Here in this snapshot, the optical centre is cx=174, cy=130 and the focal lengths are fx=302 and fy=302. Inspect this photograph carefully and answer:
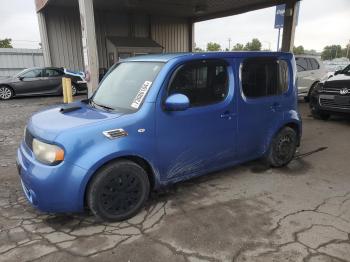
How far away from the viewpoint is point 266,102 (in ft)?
14.1

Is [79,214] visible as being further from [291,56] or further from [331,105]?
[331,105]

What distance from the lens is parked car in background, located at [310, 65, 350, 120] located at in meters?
7.46

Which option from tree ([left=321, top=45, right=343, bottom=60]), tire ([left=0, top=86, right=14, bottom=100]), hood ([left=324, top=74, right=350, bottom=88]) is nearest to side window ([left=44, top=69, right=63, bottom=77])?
tire ([left=0, top=86, right=14, bottom=100])

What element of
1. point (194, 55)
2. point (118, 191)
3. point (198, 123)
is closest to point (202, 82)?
point (194, 55)

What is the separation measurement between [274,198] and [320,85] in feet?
18.6

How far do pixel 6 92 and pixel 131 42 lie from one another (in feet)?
22.4

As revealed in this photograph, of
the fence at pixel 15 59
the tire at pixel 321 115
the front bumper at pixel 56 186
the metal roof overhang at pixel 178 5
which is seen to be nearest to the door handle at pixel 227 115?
the front bumper at pixel 56 186

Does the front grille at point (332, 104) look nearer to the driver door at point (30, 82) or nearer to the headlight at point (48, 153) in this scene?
the headlight at point (48, 153)

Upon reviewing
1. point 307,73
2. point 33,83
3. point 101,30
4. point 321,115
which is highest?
point 101,30

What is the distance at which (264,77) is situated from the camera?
168 inches

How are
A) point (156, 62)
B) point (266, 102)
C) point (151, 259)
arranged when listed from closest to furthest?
point (151, 259) < point (156, 62) < point (266, 102)

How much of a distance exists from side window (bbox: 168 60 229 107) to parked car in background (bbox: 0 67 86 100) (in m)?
11.8

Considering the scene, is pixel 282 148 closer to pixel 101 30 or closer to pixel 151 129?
pixel 151 129

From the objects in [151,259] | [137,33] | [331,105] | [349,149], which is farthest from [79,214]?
[137,33]
